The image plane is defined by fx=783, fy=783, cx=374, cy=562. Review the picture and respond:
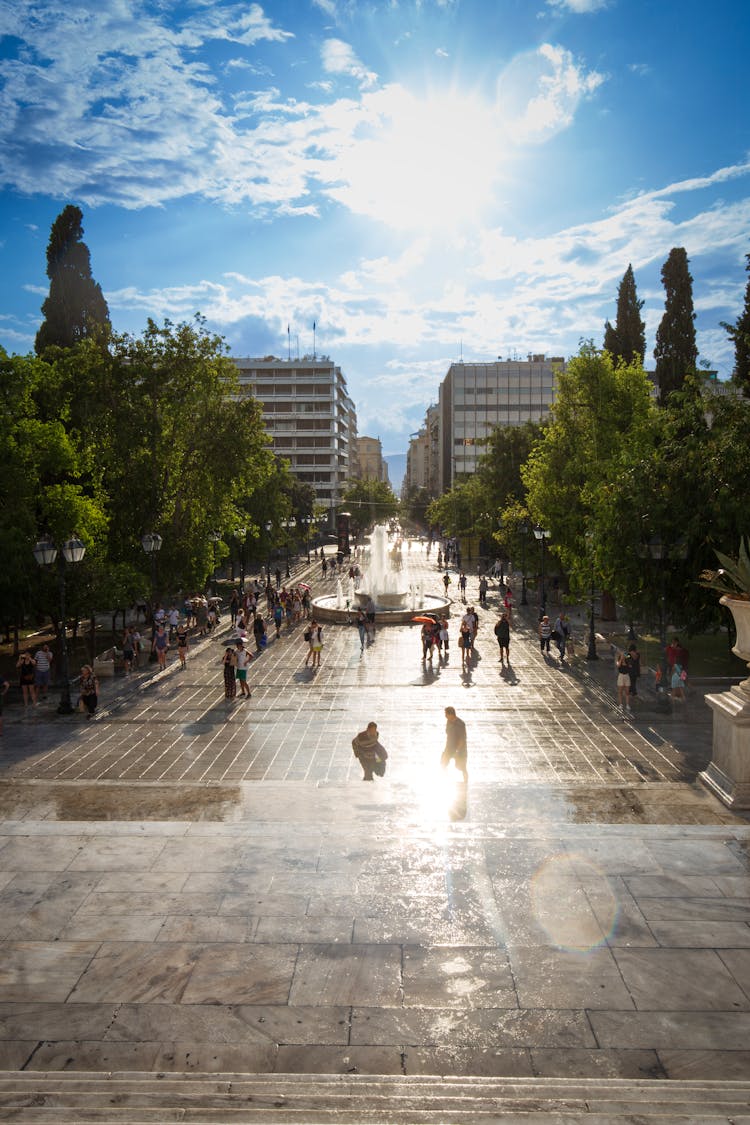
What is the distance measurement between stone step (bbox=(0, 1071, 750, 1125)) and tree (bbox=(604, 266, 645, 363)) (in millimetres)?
38857

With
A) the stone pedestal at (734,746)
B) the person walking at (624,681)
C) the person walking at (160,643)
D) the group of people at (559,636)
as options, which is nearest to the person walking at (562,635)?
the group of people at (559,636)

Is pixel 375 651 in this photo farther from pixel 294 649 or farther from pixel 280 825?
pixel 280 825

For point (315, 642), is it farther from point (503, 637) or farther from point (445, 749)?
point (445, 749)

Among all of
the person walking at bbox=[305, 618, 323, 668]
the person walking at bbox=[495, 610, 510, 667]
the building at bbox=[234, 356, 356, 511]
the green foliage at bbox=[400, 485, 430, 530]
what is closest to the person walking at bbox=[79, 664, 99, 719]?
the person walking at bbox=[305, 618, 323, 668]

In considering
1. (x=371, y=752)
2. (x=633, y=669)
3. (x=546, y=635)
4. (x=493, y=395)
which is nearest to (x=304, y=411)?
(x=493, y=395)

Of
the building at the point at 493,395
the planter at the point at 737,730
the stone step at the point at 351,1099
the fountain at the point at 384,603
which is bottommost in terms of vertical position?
the fountain at the point at 384,603

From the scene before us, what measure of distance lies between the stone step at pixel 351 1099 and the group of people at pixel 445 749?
6149 millimetres

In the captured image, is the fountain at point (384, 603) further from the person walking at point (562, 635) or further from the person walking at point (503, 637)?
the person walking at point (562, 635)

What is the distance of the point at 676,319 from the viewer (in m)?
38.8

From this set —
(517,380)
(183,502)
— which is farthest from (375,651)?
(517,380)

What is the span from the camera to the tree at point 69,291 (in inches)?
1818

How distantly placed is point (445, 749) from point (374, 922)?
4.65m

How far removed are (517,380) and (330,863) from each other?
110 m

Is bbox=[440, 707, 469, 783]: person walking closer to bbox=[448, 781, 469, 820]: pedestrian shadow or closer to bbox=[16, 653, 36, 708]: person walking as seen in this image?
bbox=[448, 781, 469, 820]: pedestrian shadow
